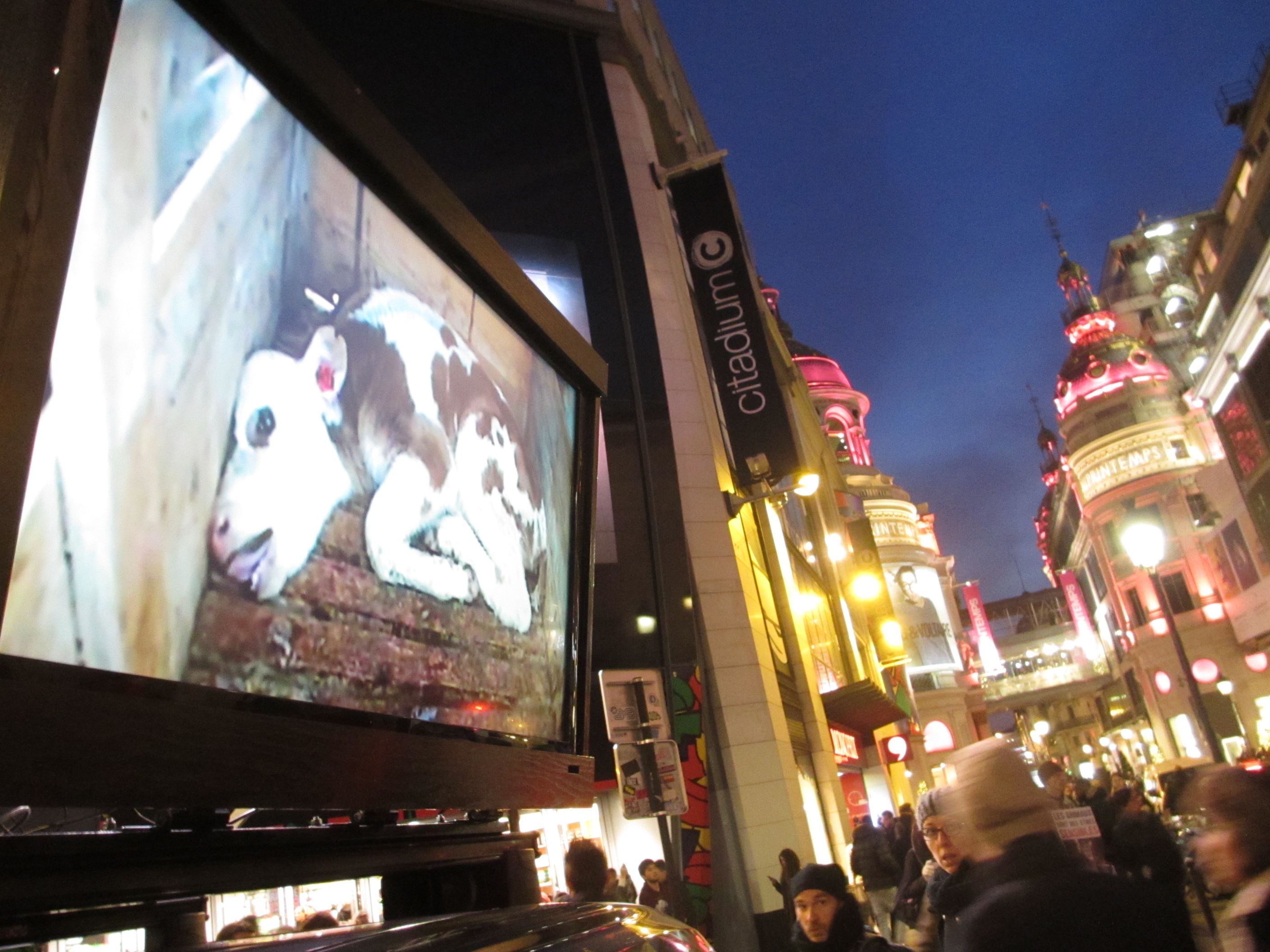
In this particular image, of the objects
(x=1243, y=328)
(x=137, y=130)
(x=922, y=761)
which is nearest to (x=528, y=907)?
(x=137, y=130)

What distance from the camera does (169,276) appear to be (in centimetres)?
166

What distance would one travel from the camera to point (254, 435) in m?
1.85

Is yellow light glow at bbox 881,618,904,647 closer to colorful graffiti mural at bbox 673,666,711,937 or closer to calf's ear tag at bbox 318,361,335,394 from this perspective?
colorful graffiti mural at bbox 673,666,711,937

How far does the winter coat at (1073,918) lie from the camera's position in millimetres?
2301

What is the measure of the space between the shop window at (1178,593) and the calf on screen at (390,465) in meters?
59.5

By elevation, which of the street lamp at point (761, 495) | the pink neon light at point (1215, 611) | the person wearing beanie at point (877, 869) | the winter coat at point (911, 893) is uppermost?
the street lamp at point (761, 495)

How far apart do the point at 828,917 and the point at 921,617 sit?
49.8 m

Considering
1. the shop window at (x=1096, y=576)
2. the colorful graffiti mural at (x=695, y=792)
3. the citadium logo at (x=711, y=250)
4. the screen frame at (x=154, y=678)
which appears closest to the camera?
the screen frame at (x=154, y=678)

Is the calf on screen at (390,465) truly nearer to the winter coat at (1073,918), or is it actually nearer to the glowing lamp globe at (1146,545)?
the winter coat at (1073,918)

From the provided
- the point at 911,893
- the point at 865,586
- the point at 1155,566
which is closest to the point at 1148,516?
the point at 865,586

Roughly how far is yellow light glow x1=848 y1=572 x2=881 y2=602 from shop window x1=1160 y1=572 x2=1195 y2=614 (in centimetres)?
3070

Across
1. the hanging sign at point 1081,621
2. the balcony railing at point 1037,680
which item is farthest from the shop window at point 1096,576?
the balcony railing at point 1037,680

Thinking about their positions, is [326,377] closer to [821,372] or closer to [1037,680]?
[821,372]

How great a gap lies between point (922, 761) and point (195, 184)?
50107 millimetres
